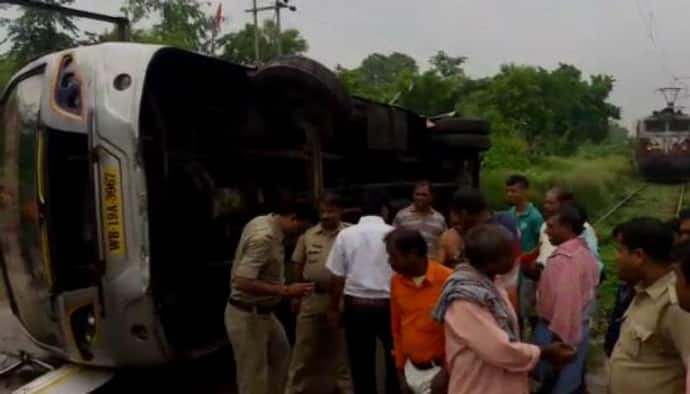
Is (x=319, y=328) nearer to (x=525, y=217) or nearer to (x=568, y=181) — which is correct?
(x=525, y=217)

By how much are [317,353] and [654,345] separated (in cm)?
303

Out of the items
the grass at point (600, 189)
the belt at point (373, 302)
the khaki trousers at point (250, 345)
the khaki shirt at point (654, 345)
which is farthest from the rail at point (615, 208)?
the khaki shirt at point (654, 345)

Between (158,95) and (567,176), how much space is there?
645 inches

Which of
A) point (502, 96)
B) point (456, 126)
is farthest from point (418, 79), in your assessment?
point (456, 126)

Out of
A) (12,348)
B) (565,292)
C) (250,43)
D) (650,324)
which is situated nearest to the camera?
(650,324)

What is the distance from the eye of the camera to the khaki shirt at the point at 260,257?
446 cm

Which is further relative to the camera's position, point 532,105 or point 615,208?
point 532,105

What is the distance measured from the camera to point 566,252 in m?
3.87

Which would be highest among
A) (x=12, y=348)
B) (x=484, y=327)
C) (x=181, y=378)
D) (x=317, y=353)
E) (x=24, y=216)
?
(x=24, y=216)

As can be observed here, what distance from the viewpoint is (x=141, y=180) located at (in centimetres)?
461

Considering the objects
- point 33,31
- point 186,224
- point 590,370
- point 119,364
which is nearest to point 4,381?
point 119,364

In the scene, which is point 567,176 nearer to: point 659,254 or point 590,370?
point 590,370

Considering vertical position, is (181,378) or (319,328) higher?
(319,328)

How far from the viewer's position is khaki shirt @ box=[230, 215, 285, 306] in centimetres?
446
